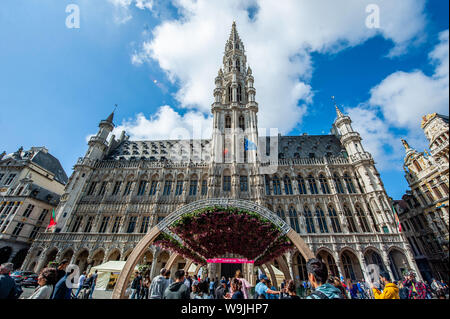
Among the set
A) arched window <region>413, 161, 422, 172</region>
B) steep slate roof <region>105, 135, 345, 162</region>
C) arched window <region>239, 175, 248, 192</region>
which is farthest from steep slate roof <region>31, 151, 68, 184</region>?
arched window <region>413, 161, 422, 172</region>

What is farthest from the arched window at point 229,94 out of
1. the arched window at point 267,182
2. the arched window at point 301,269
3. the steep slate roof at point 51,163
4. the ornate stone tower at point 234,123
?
the steep slate roof at point 51,163

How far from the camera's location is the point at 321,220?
2325 centimetres

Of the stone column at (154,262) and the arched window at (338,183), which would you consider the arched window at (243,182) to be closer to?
the arched window at (338,183)

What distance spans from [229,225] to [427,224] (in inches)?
1328

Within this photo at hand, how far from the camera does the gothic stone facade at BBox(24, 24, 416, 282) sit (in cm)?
2125

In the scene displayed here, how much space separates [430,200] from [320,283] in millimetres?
36000

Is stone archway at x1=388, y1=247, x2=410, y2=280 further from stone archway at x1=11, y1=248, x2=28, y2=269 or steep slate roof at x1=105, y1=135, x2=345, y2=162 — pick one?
stone archway at x1=11, y1=248, x2=28, y2=269

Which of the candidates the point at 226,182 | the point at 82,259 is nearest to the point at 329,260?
the point at 226,182

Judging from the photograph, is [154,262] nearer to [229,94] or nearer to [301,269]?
[301,269]

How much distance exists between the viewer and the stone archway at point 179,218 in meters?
7.68

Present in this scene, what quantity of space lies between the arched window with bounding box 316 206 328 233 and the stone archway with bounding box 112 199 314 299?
56.5ft

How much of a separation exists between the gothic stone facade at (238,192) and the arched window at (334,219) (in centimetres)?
11
